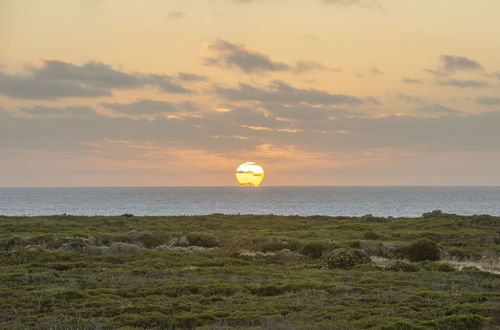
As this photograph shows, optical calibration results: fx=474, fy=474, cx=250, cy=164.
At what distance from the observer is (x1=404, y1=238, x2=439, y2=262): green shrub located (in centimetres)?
3672

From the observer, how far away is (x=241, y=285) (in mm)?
22719

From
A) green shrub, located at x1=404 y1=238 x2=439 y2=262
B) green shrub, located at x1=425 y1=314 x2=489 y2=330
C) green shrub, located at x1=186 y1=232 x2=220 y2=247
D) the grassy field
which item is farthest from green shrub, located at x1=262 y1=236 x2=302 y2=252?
green shrub, located at x1=425 y1=314 x2=489 y2=330

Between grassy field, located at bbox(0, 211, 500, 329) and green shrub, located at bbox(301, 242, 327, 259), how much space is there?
10 centimetres

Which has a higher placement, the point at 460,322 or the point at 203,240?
the point at 460,322

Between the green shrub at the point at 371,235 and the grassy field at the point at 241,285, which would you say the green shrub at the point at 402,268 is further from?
the green shrub at the point at 371,235

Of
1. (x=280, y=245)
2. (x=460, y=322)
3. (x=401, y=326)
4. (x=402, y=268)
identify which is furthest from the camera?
(x=280, y=245)

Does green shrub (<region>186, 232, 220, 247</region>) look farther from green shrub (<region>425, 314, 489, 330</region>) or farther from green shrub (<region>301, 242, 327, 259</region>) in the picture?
green shrub (<region>425, 314, 489, 330</region>)

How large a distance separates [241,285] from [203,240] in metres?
21.1

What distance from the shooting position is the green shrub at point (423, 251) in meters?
36.7

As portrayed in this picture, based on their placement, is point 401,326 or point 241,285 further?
point 241,285

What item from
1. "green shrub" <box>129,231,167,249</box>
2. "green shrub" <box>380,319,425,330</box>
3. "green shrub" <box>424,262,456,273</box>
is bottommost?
"green shrub" <box>129,231,167,249</box>

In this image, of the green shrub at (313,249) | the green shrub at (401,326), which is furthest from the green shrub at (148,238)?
the green shrub at (401,326)

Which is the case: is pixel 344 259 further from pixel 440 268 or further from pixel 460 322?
pixel 460 322

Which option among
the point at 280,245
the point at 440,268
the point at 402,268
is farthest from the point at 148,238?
the point at 440,268
